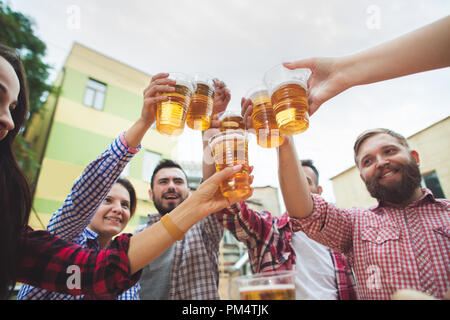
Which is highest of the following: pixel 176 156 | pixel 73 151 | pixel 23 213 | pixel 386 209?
pixel 176 156

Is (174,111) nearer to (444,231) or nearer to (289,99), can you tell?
(289,99)

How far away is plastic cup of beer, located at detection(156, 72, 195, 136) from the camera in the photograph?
1.23 m

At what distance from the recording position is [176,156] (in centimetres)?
1012

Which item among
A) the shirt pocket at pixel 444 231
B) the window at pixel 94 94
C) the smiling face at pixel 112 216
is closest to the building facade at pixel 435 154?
the shirt pocket at pixel 444 231

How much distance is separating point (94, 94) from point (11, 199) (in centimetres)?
898

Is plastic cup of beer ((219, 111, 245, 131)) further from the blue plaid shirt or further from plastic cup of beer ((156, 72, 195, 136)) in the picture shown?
the blue plaid shirt

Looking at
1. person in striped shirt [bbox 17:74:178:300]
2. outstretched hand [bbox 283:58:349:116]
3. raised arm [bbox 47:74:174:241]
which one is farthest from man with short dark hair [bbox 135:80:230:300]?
outstretched hand [bbox 283:58:349:116]

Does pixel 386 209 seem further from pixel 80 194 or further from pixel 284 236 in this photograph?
pixel 80 194

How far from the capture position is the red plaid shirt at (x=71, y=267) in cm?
106

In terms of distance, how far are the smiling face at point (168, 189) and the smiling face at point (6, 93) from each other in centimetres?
164

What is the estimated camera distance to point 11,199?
48.0 inches

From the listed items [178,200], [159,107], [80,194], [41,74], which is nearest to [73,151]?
[41,74]

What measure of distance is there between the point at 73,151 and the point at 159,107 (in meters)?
8.12
